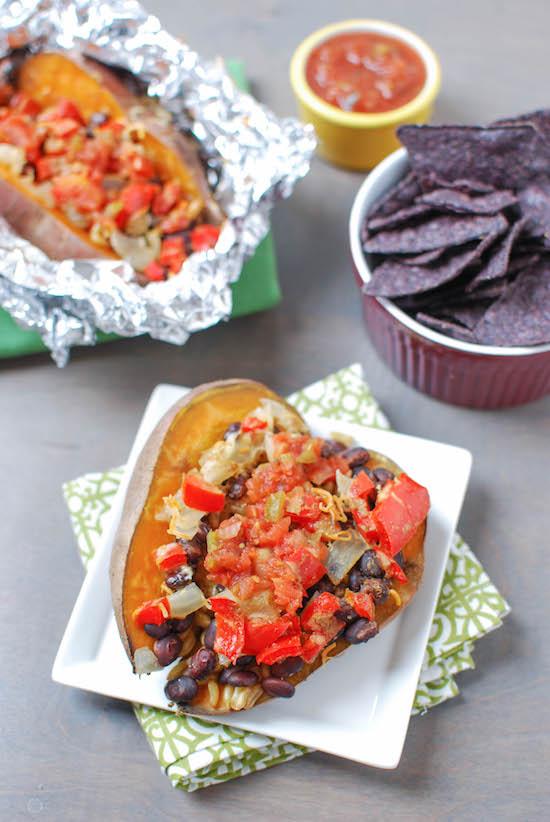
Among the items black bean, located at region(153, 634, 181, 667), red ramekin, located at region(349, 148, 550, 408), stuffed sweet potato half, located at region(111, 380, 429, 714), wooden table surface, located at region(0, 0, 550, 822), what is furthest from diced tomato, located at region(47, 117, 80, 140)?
black bean, located at region(153, 634, 181, 667)

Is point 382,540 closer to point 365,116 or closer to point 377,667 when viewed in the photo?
point 377,667

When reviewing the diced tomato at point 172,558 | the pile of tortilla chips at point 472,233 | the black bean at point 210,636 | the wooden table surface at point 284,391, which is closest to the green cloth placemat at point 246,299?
the wooden table surface at point 284,391

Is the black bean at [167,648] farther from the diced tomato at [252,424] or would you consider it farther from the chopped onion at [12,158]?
the chopped onion at [12,158]

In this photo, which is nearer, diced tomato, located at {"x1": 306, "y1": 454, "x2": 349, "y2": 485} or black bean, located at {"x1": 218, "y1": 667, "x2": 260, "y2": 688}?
black bean, located at {"x1": 218, "y1": 667, "x2": 260, "y2": 688}

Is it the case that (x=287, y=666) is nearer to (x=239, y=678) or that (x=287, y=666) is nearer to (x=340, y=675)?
(x=239, y=678)

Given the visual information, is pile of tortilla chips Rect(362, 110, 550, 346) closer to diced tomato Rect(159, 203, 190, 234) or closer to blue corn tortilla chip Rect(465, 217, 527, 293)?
blue corn tortilla chip Rect(465, 217, 527, 293)

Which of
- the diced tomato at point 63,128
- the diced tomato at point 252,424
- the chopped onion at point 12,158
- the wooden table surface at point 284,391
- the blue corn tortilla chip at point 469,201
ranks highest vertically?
the blue corn tortilla chip at point 469,201
